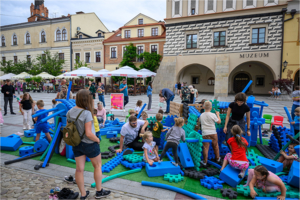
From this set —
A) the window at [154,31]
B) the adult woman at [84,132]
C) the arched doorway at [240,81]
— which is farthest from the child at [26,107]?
the arched doorway at [240,81]

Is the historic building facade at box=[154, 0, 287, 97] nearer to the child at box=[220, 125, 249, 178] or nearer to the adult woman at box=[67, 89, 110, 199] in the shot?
the child at box=[220, 125, 249, 178]

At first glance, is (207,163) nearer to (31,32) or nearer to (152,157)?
(152,157)

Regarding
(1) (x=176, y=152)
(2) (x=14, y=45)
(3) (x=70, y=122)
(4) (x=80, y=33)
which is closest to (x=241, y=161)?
(1) (x=176, y=152)

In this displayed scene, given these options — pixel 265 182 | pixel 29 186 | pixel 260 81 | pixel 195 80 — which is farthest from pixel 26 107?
pixel 260 81

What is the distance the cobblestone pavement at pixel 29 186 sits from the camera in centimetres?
325

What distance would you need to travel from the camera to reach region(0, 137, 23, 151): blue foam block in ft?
17.1

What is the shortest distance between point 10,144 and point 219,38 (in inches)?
844

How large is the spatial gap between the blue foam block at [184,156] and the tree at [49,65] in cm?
3126

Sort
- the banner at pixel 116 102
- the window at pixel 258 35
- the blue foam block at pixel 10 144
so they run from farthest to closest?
the window at pixel 258 35, the banner at pixel 116 102, the blue foam block at pixel 10 144

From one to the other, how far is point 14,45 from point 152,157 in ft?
148

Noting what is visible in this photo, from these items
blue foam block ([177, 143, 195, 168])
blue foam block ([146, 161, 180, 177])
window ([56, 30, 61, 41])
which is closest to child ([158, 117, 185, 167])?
blue foam block ([177, 143, 195, 168])

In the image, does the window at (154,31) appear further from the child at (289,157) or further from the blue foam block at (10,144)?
the child at (289,157)

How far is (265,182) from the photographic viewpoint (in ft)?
10.5

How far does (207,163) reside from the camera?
446cm
